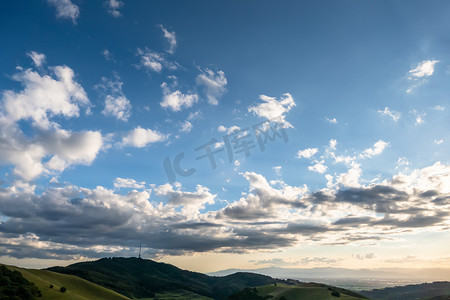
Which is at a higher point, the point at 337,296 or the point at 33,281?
the point at 33,281

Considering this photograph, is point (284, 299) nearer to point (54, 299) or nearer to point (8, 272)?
point (54, 299)

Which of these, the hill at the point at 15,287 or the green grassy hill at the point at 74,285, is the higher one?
the hill at the point at 15,287

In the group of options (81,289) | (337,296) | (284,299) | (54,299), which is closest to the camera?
(54,299)

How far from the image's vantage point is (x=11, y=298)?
97688mm

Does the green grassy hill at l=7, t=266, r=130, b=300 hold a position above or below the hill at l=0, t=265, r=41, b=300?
below

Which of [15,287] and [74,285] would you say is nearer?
[15,287]

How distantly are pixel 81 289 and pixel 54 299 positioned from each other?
178 ft

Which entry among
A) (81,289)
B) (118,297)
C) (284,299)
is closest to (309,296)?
(284,299)

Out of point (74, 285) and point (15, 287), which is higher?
point (15, 287)

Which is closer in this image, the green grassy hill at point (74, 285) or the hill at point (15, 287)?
the hill at point (15, 287)

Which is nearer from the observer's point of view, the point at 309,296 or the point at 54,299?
the point at 54,299

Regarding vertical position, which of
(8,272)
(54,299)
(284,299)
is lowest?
(284,299)

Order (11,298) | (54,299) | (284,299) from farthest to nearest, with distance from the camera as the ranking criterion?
(284,299) → (54,299) → (11,298)

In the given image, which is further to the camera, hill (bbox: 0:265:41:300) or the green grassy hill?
the green grassy hill
